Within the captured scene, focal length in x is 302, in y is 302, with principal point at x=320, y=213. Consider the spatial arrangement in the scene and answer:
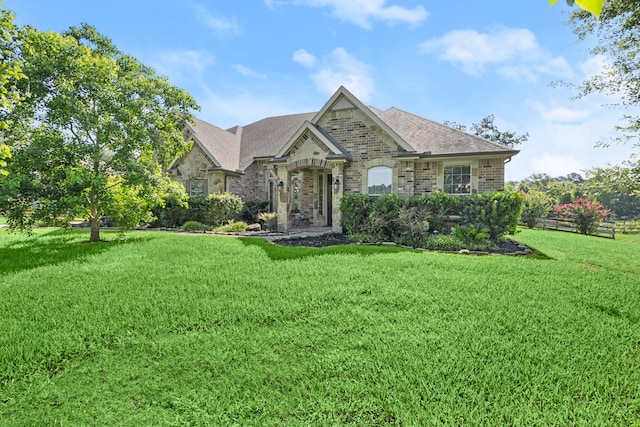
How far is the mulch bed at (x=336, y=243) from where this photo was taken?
10349mm

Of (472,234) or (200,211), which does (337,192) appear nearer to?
(472,234)

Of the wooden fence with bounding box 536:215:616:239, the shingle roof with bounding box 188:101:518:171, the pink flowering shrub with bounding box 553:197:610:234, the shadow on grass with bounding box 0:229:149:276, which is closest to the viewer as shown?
the shadow on grass with bounding box 0:229:149:276

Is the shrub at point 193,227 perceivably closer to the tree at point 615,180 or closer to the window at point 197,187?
the window at point 197,187

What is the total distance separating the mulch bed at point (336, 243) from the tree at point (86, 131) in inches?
215

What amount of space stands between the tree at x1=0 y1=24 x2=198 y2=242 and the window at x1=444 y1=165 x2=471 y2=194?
1219 cm

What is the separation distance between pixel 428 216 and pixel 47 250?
1327 cm

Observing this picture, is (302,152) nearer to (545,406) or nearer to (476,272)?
(476,272)

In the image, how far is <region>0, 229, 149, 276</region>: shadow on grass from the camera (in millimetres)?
8141

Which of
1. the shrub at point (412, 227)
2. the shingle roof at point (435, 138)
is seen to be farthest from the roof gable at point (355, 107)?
the shrub at point (412, 227)

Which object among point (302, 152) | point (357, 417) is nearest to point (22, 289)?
point (357, 417)

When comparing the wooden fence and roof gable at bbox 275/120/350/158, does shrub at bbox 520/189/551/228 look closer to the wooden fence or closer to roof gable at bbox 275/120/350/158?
the wooden fence

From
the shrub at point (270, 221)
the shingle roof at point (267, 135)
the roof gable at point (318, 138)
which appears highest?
the shingle roof at point (267, 135)

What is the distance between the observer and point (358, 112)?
1545 centimetres

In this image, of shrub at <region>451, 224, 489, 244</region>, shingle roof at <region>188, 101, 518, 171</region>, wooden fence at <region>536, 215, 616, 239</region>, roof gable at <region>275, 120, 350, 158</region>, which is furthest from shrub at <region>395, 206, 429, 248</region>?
wooden fence at <region>536, 215, 616, 239</region>
